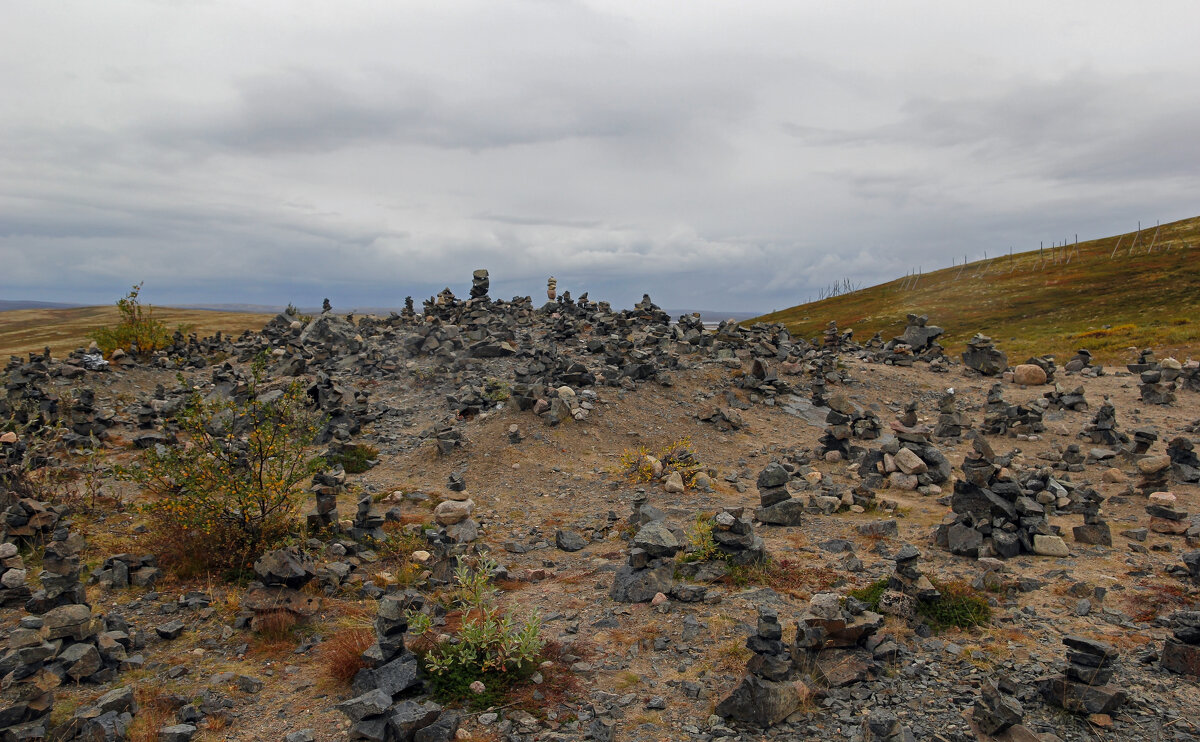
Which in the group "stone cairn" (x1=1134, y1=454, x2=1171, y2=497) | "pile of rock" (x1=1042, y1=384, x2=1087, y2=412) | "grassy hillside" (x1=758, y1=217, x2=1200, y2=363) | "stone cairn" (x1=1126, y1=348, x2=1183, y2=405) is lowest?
"stone cairn" (x1=1134, y1=454, x2=1171, y2=497)

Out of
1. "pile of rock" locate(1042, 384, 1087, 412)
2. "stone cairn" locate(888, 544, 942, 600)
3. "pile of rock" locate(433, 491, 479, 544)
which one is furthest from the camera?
"pile of rock" locate(1042, 384, 1087, 412)

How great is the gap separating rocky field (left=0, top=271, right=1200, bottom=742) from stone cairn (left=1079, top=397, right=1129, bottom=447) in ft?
0.42

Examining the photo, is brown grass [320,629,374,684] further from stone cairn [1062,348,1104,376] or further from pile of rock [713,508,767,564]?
stone cairn [1062,348,1104,376]

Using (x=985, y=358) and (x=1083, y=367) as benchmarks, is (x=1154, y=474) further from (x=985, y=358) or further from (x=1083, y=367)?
(x=1083, y=367)

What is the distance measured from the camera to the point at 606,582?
11.5 metres

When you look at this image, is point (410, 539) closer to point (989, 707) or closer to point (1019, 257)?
point (989, 707)

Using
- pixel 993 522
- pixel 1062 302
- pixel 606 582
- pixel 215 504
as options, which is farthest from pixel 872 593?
pixel 1062 302

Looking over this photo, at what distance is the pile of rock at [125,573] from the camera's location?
34.4 ft

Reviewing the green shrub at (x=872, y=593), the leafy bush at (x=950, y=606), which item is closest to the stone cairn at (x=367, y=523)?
the green shrub at (x=872, y=593)

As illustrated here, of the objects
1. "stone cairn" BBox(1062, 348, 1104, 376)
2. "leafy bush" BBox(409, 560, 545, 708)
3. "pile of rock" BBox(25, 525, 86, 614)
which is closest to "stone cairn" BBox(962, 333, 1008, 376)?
"stone cairn" BBox(1062, 348, 1104, 376)

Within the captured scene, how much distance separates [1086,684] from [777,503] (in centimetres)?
734

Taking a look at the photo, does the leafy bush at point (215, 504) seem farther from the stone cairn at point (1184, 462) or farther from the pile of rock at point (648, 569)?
the stone cairn at point (1184, 462)

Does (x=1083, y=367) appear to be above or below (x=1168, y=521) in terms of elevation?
above

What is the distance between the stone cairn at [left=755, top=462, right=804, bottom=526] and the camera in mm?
13867
